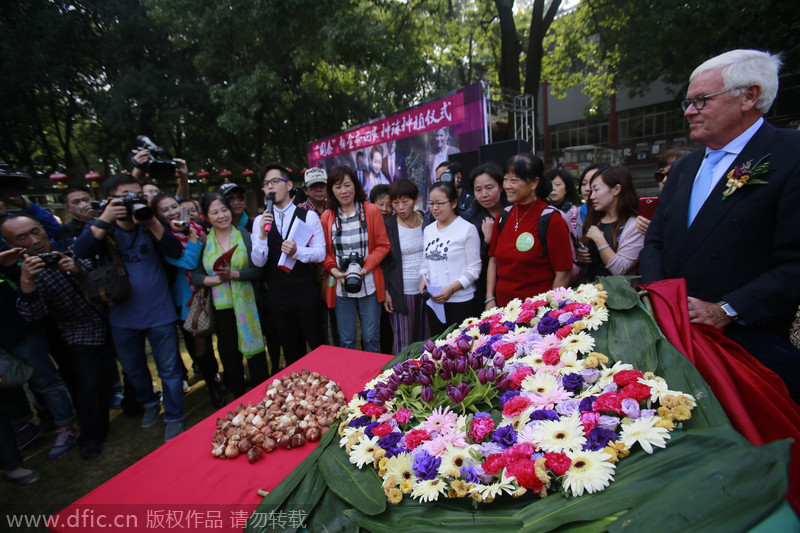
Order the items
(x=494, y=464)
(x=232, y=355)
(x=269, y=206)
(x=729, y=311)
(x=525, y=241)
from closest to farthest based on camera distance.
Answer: (x=494, y=464) → (x=729, y=311) → (x=525, y=241) → (x=269, y=206) → (x=232, y=355)

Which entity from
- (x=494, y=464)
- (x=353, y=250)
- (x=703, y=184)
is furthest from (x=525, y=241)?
(x=494, y=464)

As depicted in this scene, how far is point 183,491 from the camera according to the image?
143 centimetres

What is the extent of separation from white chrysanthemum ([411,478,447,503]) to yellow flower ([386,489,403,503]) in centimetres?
3

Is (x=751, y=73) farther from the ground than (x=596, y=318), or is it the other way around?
(x=751, y=73)

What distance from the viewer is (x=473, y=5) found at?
11.6m

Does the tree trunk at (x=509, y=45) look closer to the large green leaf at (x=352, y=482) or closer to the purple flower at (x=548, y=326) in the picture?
the purple flower at (x=548, y=326)

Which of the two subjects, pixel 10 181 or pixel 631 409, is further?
pixel 10 181

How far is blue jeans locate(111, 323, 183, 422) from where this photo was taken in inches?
114

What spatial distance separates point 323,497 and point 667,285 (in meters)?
1.32

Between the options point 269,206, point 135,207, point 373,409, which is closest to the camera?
point 373,409

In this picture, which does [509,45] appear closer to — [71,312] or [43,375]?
[71,312]

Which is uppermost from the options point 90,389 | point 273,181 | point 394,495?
point 273,181

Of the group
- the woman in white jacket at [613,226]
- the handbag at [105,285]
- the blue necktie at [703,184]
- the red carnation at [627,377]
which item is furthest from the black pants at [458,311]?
the handbag at [105,285]

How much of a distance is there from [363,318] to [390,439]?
2111 millimetres
